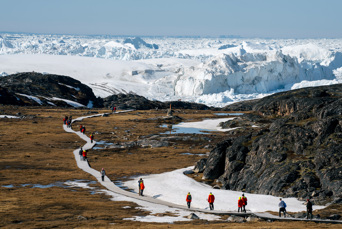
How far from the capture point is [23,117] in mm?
108500

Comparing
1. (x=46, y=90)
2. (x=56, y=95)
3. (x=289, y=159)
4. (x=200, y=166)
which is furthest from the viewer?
(x=46, y=90)

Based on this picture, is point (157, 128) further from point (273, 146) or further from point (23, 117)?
point (273, 146)

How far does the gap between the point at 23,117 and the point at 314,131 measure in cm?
7921

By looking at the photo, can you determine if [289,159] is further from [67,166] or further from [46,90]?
[46,90]

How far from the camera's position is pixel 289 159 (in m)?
45.9

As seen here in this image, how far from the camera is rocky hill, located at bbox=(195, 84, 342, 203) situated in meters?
41.0

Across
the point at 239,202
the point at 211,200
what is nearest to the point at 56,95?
the point at 211,200

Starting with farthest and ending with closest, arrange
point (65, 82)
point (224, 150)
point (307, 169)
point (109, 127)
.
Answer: point (65, 82)
point (109, 127)
point (224, 150)
point (307, 169)

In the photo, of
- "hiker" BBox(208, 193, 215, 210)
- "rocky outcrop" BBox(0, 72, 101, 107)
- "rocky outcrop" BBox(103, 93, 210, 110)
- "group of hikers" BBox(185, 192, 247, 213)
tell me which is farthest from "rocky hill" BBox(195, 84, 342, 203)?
"rocky outcrop" BBox(103, 93, 210, 110)

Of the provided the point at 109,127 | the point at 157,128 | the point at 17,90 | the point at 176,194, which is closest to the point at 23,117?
the point at 109,127

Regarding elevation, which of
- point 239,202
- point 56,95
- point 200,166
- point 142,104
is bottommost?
point 239,202

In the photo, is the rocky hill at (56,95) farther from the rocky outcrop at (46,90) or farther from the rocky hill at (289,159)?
the rocky hill at (289,159)

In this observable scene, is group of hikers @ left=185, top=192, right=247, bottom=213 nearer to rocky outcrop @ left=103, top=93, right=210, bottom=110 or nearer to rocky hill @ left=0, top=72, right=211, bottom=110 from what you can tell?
rocky hill @ left=0, top=72, right=211, bottom=110

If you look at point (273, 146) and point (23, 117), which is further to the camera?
point (23, 117)
